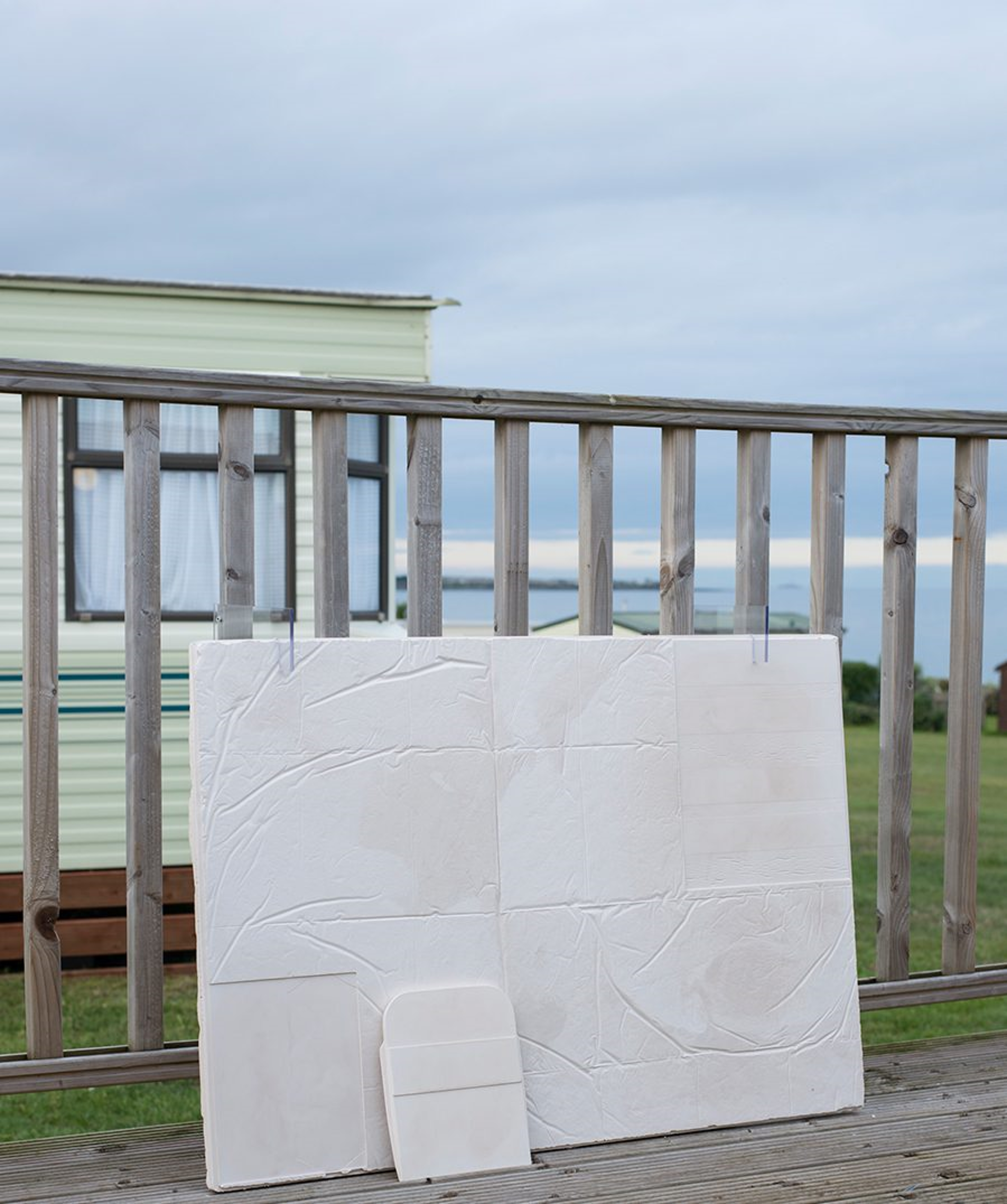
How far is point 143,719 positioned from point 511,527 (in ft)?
2.10

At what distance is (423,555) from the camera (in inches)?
78.9

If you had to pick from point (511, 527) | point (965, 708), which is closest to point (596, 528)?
point (511, 527)

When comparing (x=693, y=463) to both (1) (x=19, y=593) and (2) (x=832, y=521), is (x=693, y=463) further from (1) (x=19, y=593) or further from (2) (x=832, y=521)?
(1) (x=19, y=593)

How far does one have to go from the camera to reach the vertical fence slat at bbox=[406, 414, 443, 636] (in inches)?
78.5

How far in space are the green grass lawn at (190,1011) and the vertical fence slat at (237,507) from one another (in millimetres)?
997

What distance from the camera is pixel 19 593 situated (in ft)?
15.9

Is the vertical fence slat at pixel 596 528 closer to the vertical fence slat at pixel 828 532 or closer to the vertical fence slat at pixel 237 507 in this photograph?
the vertical fence slat at pixel 828 532

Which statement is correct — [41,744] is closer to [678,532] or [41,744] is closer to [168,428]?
[678,532]

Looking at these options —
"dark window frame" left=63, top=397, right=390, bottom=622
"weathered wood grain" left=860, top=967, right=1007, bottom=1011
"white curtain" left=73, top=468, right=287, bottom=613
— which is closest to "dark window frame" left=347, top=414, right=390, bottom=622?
"dark window frame" left=63, top=397, right=390, bottom=622

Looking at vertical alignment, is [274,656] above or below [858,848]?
above

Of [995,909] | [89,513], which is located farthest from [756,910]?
[995,909]

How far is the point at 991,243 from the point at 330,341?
9.67ft

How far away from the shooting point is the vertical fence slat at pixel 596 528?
207 cm

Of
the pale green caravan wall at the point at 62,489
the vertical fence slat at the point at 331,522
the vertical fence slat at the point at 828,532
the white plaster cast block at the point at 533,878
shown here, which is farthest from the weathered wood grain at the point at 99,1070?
the pale green caravan wall at the point at 62,489
